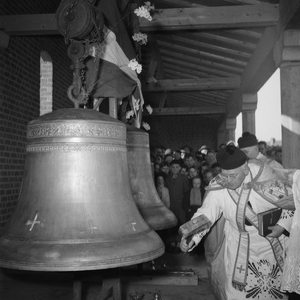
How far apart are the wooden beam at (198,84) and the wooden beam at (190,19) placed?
4.34m

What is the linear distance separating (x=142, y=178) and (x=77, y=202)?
1.36 metres

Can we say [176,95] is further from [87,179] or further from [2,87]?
[87,179]

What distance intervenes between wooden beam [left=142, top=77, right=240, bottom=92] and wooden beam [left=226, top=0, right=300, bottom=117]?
1.01 ft

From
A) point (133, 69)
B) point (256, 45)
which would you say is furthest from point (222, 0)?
point (133, 69)

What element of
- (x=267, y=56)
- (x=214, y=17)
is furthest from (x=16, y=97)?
(x=267, y=56)

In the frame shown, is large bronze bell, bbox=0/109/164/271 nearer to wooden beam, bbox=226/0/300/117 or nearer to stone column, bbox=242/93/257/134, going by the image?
wooden beam, bbox=226/0/300/117

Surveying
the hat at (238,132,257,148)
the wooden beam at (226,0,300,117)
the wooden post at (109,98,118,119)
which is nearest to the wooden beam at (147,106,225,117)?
the wooden beam at (226,0,300,117)

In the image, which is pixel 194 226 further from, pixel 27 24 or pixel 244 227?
pixel 27 24

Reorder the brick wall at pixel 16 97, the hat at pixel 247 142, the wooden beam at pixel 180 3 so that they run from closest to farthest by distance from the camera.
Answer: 1. the hat at pixel 247 142
2. the brick wall at pixel 16 97
3. the wooden beam at pixel 180 3

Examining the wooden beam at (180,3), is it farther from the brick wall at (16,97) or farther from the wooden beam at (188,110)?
the wooden beam at (188,110)

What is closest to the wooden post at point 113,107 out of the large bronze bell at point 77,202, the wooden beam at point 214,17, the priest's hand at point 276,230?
the large bronze bell at point 77,202

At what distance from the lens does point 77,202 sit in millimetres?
2035

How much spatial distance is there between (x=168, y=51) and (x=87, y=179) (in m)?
9.33

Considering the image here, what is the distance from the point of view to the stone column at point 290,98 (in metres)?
5.80
